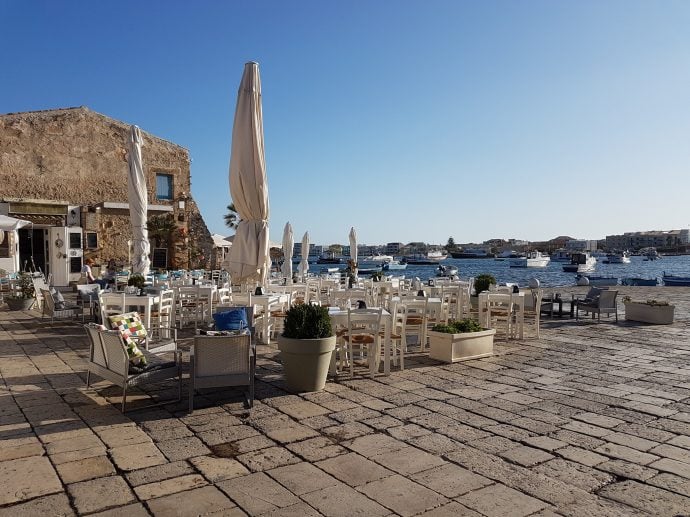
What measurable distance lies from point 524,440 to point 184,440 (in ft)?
8.11

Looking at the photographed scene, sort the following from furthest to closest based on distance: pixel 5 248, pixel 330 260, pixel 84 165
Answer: pixel 330 260, pixel 84 165, pixel 5 248

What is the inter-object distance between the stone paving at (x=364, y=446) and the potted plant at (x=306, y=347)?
0.53 ft

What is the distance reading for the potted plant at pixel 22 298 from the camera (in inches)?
446

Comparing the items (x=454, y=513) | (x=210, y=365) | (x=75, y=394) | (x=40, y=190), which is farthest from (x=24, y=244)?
(x=454, y=513)

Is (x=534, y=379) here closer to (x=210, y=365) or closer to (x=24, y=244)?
(x=210, y=365)

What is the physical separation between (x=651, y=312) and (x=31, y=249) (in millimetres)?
18760

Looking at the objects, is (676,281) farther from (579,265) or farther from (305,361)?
(579,265)

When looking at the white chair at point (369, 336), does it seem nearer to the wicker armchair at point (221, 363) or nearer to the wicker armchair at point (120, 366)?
the wicker armchair at point (221, 363)

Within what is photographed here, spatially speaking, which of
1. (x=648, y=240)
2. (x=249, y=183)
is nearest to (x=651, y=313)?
(x=249, y=183)

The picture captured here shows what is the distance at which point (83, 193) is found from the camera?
20.8 m

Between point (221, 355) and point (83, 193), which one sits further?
point (83, 193)

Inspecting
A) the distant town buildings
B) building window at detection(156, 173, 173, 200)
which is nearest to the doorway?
building window at detection(156, 173, 173, 200)

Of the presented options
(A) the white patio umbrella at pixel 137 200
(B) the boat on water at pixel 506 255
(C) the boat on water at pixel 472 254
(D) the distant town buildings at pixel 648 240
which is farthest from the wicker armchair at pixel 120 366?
(D) the distant town buildings at pixel 648 240

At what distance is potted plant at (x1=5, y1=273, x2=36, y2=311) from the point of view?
11.3m
